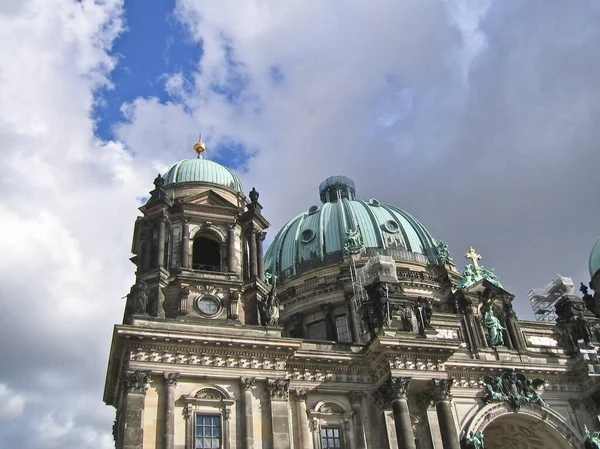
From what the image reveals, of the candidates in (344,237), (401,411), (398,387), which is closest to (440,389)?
(398,387)

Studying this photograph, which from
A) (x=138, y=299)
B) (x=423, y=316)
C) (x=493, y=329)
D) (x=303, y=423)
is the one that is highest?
(x=423, y=316)

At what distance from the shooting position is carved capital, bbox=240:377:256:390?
1192 inches

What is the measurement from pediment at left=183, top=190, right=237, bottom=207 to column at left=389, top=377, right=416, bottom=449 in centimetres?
1325

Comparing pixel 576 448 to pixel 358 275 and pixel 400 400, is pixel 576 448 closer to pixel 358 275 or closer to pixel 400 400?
pixel 400 400

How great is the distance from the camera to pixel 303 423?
103ft

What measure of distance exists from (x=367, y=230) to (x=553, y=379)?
1817cm

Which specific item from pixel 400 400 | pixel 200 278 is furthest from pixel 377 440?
pixel 200 278

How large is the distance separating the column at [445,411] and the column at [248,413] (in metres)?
9.36

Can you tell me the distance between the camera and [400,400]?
31.6 meters

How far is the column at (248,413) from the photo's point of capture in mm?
28875

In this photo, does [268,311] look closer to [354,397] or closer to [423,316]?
[354,397]

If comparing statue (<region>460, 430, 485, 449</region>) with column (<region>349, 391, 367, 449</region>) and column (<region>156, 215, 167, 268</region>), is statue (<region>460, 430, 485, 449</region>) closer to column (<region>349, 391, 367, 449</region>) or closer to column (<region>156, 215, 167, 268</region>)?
column (<region>349, 391, 367, 449</region>)

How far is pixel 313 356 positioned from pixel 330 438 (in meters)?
3.98

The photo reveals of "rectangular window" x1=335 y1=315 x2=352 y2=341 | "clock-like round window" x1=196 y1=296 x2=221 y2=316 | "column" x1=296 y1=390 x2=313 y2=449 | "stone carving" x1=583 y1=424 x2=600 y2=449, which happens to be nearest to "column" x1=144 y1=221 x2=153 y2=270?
"clock-like round window" x1=196 y1=296 x2=221 y2=316
